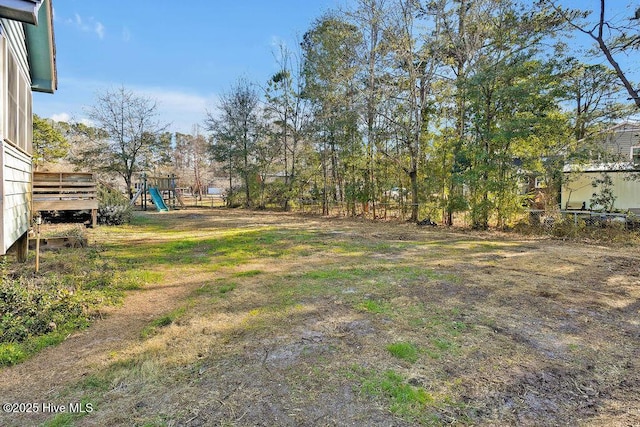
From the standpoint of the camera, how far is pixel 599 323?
321 cm

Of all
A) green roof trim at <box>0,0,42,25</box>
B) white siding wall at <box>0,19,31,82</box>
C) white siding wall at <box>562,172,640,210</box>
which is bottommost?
white siding wall at <box>562,172,640,210</box>

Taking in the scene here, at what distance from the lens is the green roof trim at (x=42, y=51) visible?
5.26m

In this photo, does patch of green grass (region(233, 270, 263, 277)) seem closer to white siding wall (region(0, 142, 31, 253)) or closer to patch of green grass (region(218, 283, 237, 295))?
A: patch of green grass (region(218, 283, 237, 295))

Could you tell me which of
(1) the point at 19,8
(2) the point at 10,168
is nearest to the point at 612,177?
(1) the point at 19,8

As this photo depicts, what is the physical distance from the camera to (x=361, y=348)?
2670mm

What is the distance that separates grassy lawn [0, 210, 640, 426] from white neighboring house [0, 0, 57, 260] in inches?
45.0

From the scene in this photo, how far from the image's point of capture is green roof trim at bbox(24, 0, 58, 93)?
5.26 meters

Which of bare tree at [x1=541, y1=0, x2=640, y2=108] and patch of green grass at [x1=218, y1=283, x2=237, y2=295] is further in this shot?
bare tree at [x1=541, y1=0, x2=640, y2=108]

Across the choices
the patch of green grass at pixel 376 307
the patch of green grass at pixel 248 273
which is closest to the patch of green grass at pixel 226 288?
the patch of green grass at pixel 248 273

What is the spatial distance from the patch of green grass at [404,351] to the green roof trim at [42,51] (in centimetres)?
650

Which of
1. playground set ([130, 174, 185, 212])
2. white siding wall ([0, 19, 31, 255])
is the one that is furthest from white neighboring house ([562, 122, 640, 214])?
playground set ([130, 174, 185, 212])

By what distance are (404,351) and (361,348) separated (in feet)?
1.11

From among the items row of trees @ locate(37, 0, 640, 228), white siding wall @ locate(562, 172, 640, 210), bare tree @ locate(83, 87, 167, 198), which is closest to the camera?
row of trees @ locate(37, 0, 640, 228)

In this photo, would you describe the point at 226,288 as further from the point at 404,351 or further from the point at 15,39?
the point at 15,39
